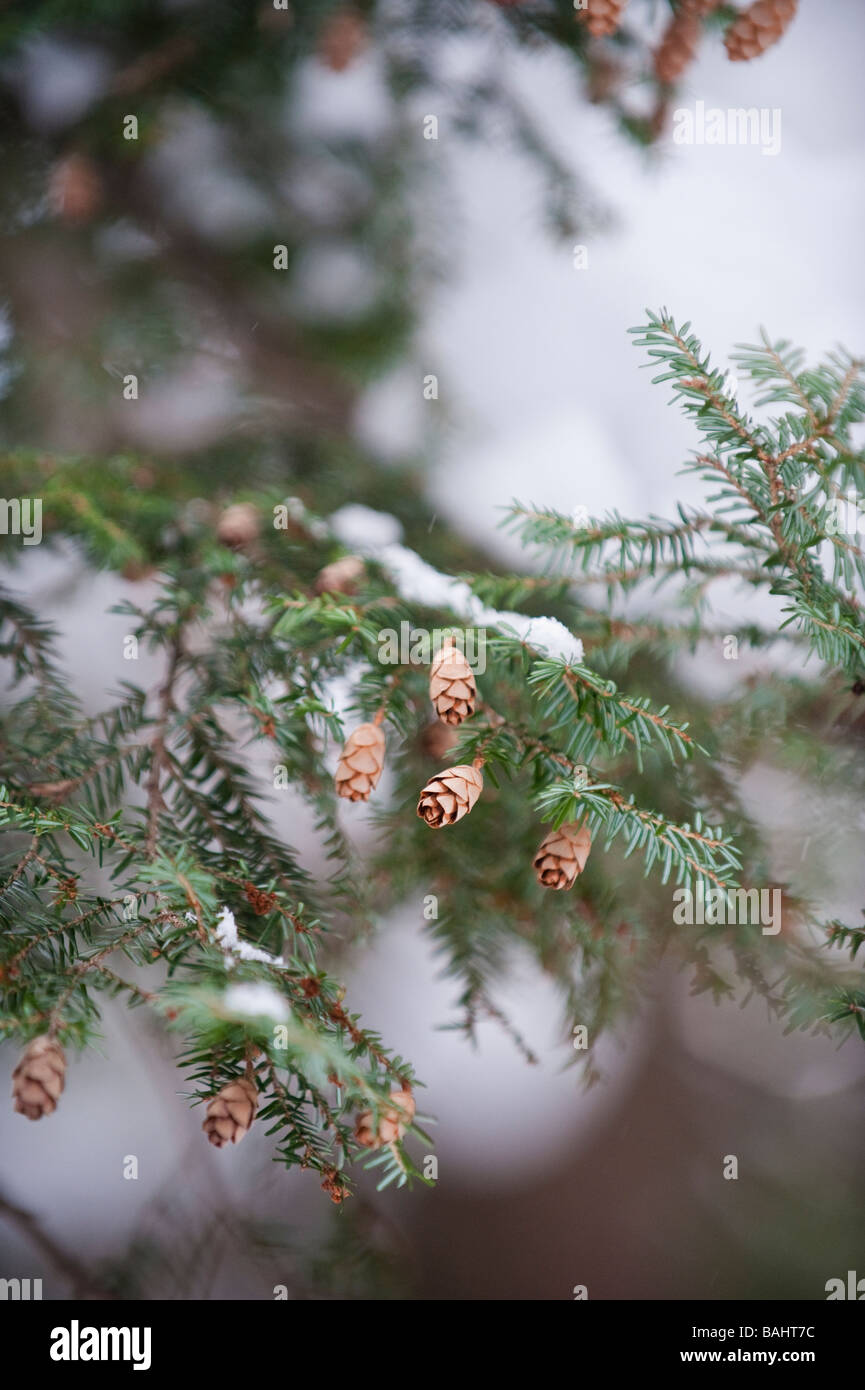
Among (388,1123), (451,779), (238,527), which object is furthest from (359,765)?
(238,527)

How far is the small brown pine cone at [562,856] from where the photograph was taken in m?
0.41

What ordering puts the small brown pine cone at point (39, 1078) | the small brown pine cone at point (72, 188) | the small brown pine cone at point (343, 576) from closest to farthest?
the small brown pine cone at point (39, 1078), the small brown pine cone at point (343, 576), the small brown pine cone at point (72, 188)

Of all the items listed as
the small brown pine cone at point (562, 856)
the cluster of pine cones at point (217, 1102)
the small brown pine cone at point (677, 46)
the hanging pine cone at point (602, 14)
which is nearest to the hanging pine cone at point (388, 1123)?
the cluster of pine cones at point (217, 1102)

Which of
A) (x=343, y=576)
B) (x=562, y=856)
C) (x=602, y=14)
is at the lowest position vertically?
(x=562, y=856)

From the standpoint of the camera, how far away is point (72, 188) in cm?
79

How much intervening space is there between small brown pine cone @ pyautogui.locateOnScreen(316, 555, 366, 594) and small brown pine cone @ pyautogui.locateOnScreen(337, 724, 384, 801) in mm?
149

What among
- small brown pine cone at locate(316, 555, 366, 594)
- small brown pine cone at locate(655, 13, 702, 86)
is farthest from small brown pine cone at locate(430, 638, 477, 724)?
small brown pine cone at locate(655, 13, 702, 86)

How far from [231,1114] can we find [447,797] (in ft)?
0.56

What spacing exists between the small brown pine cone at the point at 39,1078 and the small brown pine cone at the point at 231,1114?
0.07 m

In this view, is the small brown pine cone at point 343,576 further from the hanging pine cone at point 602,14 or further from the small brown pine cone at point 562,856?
the hanging pine cone at point 602,14

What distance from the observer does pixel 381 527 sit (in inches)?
27.4

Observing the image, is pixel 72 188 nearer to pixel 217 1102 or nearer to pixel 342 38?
pixel 342 38
